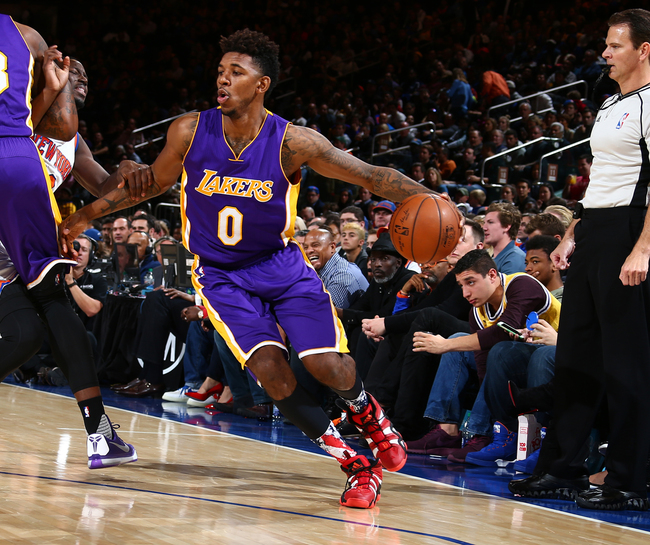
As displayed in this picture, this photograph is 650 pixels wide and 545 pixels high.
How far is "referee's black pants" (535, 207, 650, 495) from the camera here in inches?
130

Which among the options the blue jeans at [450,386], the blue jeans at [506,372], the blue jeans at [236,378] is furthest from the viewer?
the blue jeans at [236,378]

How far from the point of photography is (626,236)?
10.8 feet

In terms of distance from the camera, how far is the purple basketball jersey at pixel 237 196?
333cm

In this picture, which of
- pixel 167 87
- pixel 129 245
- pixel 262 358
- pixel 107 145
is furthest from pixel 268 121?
pixel 167 87

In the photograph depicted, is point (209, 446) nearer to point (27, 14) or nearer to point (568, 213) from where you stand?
point (568, 213)

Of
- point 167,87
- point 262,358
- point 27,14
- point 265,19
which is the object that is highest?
point 265,19

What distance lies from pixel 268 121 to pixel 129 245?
4.27 metres

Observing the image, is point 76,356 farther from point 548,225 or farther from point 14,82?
point 548,225

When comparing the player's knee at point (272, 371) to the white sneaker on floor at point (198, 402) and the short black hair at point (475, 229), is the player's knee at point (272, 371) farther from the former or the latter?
the white sneaker on floor at point (198, 402)

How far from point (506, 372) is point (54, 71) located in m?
2.69

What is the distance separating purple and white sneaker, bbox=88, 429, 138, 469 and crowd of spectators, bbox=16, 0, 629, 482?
5.63 feet

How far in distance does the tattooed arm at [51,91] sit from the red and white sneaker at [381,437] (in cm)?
178

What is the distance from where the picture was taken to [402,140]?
522 inches

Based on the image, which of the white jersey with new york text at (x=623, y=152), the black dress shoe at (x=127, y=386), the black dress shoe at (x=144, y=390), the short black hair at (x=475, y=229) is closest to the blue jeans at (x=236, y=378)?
the black dress shoe at (x=144, y=390)
